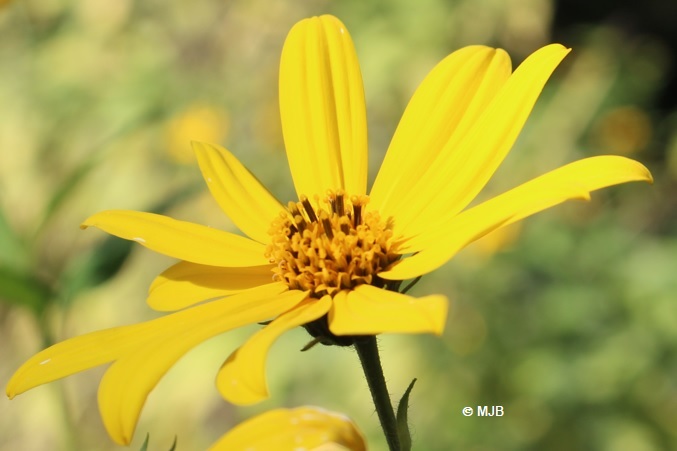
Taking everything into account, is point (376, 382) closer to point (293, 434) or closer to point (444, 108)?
point (293, 434)

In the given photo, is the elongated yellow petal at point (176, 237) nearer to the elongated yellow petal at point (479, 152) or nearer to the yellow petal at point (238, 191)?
the yellow petal at point (238, 191)

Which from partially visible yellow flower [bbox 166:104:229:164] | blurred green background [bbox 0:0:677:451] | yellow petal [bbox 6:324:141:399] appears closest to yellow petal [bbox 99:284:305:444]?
yellow petal [bbox 6:324:141:399]

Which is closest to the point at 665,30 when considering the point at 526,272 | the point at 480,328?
the point at 526,272

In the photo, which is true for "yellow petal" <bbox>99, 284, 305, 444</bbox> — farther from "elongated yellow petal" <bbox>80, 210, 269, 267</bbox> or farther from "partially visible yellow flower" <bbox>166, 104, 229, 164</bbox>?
"partially visible yellow flower" <bbox>166, 104, 229, 164</bbox>

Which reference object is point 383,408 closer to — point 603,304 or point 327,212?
point 327,212

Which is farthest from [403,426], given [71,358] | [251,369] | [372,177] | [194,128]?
[194,128]

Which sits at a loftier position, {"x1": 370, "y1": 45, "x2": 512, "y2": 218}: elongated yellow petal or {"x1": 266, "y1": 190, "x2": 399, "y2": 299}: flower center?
{"x1": 370, "y1": 45, "x2": 512, "y2": 218}: elongated yellow petal
